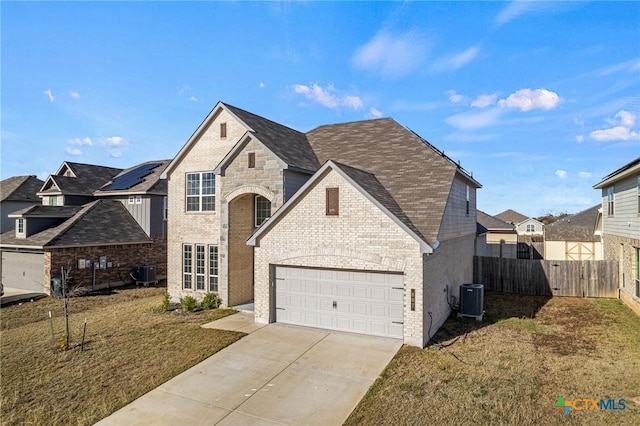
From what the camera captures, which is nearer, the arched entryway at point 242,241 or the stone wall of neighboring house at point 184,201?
the arched entryway at point 242,241

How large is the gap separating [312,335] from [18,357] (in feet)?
30.0

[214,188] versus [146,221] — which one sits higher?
[214,188]

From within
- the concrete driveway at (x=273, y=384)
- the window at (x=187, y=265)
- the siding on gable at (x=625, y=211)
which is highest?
the siding on gable at (x=625, y=211)

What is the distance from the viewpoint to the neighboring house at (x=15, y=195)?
32000mm

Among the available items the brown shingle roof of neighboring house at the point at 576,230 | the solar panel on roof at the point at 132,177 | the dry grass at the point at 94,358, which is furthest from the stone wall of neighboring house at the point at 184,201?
the brown shingle roof of neighboring house at the point at 576,230

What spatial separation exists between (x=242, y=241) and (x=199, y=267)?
105 inches

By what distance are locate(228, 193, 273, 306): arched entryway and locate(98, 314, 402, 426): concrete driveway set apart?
16.5ft

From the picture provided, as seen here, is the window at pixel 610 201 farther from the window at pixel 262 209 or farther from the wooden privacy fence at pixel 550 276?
the window at pixel 262 209

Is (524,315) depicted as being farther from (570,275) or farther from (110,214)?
(110,214)

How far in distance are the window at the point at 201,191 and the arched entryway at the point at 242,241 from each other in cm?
145

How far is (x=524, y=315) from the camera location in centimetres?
1579

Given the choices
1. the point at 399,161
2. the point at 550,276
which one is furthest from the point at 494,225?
the point at 399,161

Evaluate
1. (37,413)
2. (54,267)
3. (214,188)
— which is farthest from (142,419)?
(54,267)

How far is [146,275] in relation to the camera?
24438mm
